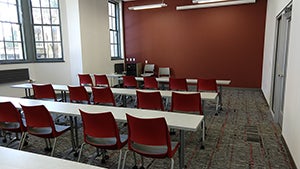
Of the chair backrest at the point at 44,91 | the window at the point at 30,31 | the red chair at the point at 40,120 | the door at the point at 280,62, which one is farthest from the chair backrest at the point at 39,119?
the window at the point at 30,31

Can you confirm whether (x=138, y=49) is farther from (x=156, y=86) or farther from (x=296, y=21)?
(x=296, y=21)

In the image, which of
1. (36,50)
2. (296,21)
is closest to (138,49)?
(36,50)

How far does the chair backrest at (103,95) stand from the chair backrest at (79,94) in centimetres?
23

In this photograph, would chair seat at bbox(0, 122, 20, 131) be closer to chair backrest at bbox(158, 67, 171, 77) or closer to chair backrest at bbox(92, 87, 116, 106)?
chair backrest at bbox(92, 87, 116, 106)

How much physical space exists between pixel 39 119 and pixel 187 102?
6.83 feet

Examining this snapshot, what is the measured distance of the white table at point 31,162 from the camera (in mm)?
1389

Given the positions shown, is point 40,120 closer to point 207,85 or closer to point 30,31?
point 207,85

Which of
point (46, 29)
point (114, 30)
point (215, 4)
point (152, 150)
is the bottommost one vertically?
point (152, 150)

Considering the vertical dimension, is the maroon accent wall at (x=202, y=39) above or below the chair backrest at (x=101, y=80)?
above

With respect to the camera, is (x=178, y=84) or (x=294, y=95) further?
(x=178, y=84)

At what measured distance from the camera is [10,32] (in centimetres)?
584

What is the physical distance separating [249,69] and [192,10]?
3074 mm

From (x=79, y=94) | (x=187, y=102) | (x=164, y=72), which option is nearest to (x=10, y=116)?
(x=79, y=94)

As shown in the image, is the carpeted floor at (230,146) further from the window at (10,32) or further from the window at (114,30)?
the window at (114,30)
